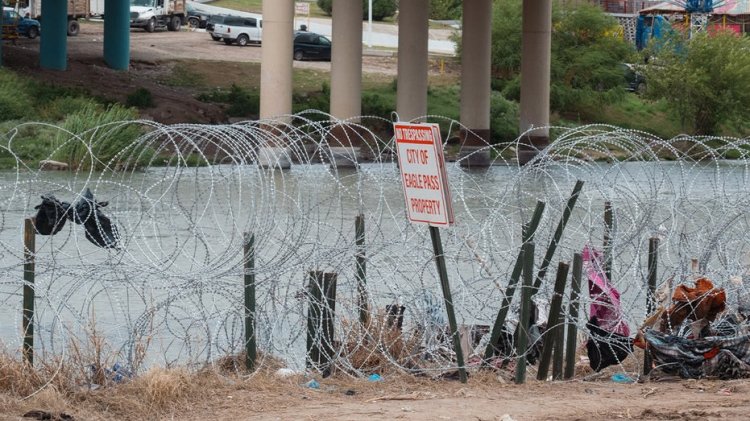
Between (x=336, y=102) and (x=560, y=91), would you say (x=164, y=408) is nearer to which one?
(x=336, y=102)

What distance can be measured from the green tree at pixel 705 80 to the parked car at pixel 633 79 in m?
2.62

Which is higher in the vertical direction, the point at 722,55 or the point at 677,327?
the point at 722,55

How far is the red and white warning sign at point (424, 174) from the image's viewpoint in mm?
9914

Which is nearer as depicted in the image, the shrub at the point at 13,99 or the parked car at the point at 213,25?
the shrub at the point at 13,99

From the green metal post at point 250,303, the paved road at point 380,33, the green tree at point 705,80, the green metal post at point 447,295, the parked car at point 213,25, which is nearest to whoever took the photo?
the green metal post at point 447,295

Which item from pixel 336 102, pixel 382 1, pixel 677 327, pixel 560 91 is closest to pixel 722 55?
pixel 560 91

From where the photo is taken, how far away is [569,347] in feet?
36.6

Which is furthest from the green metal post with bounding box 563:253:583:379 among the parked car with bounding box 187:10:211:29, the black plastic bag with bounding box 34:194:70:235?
the parked car with bounding box 187:10:211:29

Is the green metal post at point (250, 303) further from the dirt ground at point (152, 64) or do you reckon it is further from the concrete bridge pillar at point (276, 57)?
the dirt ground at point (152, 64)

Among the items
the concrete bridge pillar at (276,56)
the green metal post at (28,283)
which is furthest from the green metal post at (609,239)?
the concrete bridge pillar at (276,56)

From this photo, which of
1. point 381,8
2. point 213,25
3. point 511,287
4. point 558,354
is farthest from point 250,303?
point 381,8

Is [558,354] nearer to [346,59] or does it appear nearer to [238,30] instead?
[346,59]

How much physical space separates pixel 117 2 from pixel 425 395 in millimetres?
52145

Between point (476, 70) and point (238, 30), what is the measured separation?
86.9 feet
